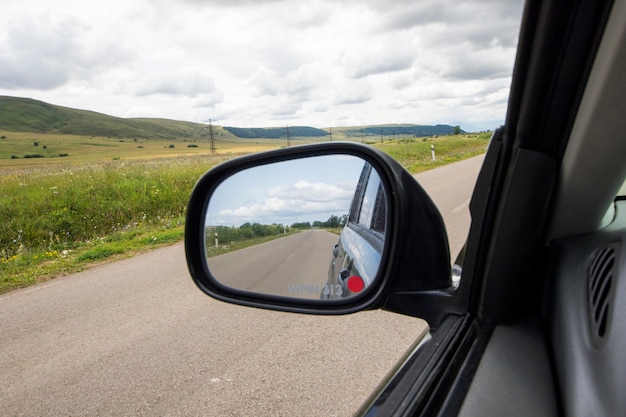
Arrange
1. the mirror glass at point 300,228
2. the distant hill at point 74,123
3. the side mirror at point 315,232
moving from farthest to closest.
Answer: the distant hill at point 74,123 < the mirror glass at point 300,228 < the side mirror at point 315,232

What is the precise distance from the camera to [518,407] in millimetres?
941

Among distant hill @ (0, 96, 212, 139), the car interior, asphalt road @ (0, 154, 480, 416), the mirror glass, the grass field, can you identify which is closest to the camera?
the car interior

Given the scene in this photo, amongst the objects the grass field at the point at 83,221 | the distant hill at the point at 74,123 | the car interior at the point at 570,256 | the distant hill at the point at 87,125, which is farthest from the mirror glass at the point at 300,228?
the distant hill at the point at 74,123

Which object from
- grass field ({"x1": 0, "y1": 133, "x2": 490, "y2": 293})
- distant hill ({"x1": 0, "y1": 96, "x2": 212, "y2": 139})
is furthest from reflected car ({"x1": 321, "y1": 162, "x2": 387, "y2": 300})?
distant hill ({"x1": 0, "y1": 96, "x2": 212, "y2": 139})

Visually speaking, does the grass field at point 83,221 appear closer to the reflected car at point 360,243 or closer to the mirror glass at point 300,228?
the mirror glass at point 300,228

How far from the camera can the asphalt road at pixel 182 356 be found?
294cm

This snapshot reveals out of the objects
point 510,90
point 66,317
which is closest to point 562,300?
point 510,90

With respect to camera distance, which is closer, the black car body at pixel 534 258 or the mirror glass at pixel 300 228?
the black car body at pixel 534 258

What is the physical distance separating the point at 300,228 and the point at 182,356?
245 cm

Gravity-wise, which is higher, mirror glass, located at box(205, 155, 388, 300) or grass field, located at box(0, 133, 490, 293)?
mirror glass, located at box(205, 155, 388, 300)

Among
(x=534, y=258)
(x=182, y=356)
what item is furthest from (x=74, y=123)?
(x=534, y=258)

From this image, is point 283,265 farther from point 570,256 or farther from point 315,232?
point 570,256

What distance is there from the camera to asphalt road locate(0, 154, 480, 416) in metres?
2.94

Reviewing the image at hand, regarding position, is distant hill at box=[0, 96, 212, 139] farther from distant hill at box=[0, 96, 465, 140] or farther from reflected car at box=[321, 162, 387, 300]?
reflected car at box=[321, 162, 387, 300]
